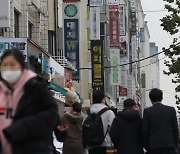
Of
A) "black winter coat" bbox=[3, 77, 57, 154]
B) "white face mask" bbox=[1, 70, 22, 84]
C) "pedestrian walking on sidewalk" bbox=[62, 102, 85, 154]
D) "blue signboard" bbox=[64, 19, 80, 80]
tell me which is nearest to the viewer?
"black winter coat" bbox=[3, 77, 57, 154]

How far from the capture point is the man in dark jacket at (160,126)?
909cm

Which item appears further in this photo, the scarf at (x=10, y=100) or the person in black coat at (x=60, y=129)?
the person in black coat at (x=60, y=129)

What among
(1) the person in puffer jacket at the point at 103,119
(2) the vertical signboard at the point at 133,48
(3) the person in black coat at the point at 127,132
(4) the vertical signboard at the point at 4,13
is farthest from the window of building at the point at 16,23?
(2) the vertical signboard at the point at 133,48


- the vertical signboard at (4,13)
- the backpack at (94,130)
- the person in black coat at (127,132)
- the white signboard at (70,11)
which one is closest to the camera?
the person in black coat at (127,132)

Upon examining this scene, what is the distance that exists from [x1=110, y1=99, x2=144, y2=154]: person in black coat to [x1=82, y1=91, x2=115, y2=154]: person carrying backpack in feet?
0.77

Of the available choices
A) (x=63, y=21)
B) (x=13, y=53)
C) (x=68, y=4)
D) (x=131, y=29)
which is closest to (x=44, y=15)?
(x=63, y=21)

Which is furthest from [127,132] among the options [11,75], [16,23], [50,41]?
[50,41]

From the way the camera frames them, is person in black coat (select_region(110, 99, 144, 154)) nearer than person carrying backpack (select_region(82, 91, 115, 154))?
Yes

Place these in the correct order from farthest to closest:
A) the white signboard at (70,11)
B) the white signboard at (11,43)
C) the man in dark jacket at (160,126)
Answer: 1. the white signboard at (70,11)
2. the white signboard at (11,43)
3. the man in dark jacket at (160,126)

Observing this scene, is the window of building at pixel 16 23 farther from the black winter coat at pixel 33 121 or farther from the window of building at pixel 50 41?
the black winter coat at pixel 33 121

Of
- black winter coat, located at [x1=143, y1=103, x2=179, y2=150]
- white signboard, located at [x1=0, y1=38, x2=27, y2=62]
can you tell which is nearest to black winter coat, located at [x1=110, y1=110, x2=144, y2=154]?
black winter coat, located at [x1=143, y1=103, x2=179, y2=150]

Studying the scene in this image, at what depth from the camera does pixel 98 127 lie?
9.89 metres

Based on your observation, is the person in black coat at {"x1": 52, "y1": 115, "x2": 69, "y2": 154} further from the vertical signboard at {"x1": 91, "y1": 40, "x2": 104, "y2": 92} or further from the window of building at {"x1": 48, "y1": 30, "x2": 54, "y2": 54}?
the vertical signboard at {"x1": 91, "y1": 40, "x2": 104, "y2": 92}

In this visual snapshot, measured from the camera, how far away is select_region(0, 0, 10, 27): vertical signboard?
66.5ft
